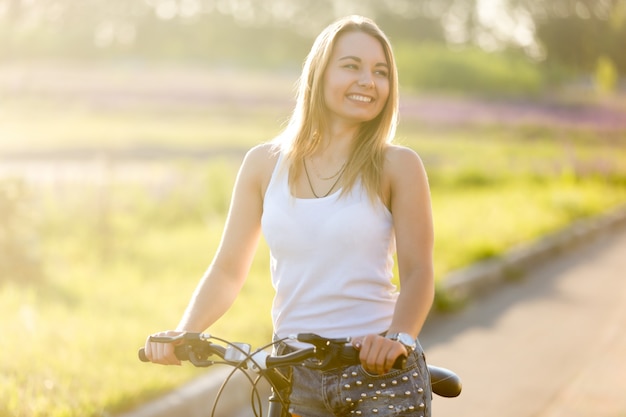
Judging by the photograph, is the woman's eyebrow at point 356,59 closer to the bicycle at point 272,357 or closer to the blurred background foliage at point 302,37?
the bicycle at point 272,357

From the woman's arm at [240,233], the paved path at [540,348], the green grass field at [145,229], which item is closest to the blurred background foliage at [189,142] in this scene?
the green grass field at [145,229]

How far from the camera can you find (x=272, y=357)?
2.61 meters

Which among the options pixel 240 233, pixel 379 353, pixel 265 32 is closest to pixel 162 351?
pixel 240 233

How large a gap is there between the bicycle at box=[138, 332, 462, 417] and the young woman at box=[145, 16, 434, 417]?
0.05 meters

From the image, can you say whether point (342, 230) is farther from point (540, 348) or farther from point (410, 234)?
point (540, 348)

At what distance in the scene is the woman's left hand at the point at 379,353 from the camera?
250 cm

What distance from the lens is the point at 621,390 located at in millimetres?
6973

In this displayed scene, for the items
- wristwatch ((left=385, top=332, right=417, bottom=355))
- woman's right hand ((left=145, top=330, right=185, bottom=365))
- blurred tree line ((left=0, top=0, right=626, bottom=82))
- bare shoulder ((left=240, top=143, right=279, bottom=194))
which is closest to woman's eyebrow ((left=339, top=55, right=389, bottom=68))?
bare shoulder ((left=240, top=143, right=279, bottom=194))

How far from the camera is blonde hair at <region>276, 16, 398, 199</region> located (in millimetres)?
2914

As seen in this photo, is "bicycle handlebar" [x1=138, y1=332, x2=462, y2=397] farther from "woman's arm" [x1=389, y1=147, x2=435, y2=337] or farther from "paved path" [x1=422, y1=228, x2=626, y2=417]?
Answer: "paved path" [x1=422, y1=228, x2=626, y2=417]

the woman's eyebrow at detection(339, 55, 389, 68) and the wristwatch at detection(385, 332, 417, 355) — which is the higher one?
the woman's eyebrow at detection(339, 55, 389, 68)

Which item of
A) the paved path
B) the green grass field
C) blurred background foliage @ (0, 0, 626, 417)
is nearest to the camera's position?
the green grass field

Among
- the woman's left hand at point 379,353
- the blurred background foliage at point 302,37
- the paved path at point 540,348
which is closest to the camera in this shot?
the woman's left hand at point 379,353

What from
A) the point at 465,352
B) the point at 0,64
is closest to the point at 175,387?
the point at 465,352
